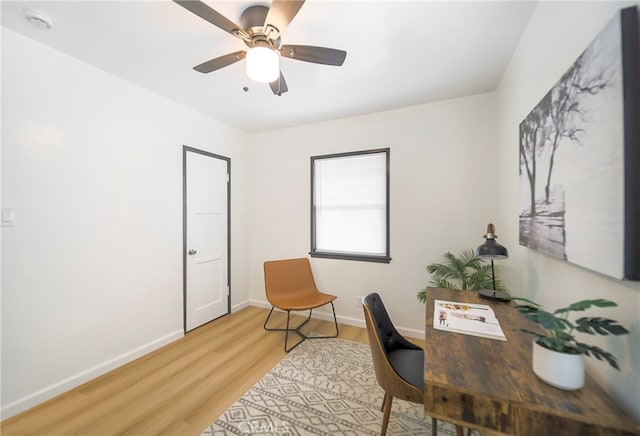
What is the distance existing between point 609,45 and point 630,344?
94 centimetres

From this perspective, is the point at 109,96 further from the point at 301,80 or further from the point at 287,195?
the point at 287,195

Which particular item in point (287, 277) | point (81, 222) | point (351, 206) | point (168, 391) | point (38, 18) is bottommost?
point (168, 391)

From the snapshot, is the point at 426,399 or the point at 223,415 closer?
the point at 426,399

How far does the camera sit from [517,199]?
5.95 ft

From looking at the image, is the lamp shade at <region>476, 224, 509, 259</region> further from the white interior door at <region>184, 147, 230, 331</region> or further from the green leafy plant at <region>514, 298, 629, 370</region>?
the white interior door at <region>184, 147, 230, 331</region>

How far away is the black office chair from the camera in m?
1.28

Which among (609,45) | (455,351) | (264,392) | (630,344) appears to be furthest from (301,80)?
(264,392)

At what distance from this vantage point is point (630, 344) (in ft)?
2.48

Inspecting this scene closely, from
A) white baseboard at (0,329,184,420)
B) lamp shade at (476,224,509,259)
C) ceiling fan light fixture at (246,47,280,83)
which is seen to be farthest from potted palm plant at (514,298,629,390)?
white baseboard at (0,329,184,420)

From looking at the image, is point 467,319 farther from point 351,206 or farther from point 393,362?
point 351,206

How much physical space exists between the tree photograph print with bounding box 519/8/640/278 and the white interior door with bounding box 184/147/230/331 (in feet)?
10.3

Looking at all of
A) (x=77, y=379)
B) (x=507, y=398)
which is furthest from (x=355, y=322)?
(x=77, y=379)

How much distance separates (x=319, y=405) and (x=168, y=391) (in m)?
1.19

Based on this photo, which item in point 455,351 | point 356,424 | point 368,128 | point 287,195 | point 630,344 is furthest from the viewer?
point 287,195
